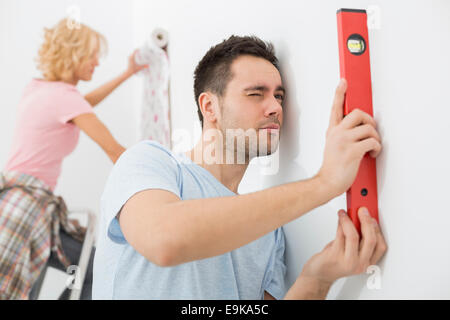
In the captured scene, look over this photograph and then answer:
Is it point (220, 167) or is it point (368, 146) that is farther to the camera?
point (220, 167)

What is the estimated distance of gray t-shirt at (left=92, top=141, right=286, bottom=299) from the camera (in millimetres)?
580

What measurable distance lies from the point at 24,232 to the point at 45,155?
0.31m

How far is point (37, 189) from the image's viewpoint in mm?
1398

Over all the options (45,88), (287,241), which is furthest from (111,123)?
(287,241)

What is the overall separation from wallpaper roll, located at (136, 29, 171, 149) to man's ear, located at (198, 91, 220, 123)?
0.61 meters

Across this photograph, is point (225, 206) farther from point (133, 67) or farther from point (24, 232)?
point (133, 67)

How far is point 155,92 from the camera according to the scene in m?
1.60

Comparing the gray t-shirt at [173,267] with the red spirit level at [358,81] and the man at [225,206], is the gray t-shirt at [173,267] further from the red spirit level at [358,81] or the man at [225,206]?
the red spirit level at [358,81]

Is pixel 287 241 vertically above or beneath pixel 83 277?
above

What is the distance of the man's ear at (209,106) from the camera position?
756 millimetres

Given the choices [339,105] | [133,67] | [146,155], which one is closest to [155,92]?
[133,67]

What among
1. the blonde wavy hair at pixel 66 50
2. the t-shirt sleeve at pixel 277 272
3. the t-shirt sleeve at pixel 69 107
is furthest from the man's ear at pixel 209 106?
the blonde wavy hair at pixel 66 50
